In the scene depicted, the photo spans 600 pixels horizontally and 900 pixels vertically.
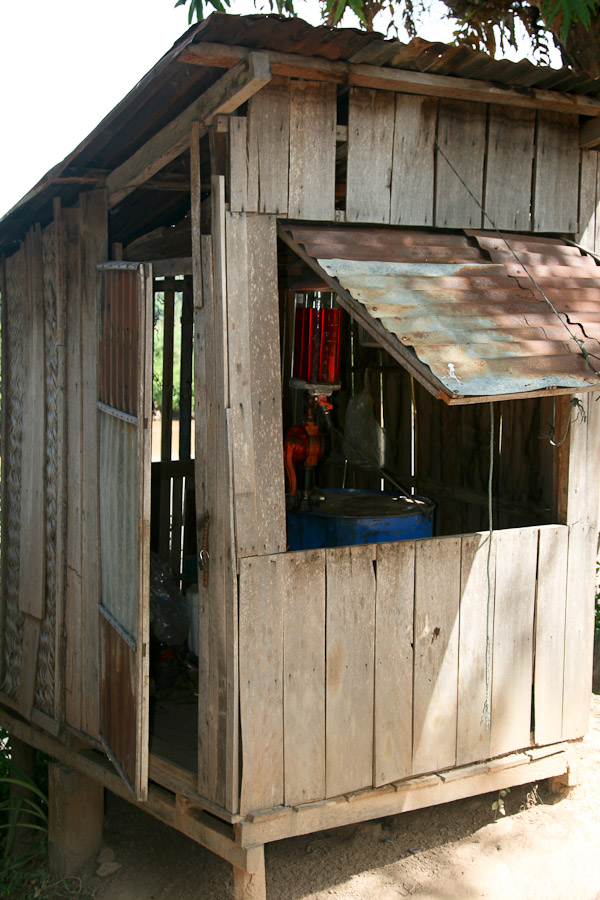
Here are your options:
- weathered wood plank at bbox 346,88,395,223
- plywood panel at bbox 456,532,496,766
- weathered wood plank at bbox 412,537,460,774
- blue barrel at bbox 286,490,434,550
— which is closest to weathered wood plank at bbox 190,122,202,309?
weathered wood plank at bbox 346,88,395,223

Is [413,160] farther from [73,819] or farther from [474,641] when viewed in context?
[73,819]

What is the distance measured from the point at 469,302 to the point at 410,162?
2.66ft

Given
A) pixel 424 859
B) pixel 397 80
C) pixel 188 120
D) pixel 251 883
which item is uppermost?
pixel 397 80

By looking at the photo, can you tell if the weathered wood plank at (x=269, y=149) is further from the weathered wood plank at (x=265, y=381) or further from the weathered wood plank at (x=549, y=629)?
the weathered wood plank at (x=549, y=629)

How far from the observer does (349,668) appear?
393 cm

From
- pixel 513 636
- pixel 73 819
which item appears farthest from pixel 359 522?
pixel 73 819

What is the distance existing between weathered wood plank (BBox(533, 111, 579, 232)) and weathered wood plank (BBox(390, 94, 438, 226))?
62cm

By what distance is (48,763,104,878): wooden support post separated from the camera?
5.02m

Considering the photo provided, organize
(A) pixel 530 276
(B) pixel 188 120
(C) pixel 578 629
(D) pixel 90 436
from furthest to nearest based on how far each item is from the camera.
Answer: (D) pixel 90 436
(C) pixel 578 629
(A) pixel 530 276
(B) pixel 188 120

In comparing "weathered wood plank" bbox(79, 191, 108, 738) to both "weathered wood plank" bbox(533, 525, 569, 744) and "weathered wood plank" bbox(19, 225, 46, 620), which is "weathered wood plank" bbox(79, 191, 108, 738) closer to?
"weathered wood plank" bbox(19, 225, 46, 620)

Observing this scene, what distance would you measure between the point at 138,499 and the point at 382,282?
138 cm

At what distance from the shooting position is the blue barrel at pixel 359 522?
4328 mm

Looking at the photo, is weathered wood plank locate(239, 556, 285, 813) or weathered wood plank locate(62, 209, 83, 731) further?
A: weathered wood plank locate(62, 209, 83, 731)

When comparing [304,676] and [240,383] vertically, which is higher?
[240,383]
